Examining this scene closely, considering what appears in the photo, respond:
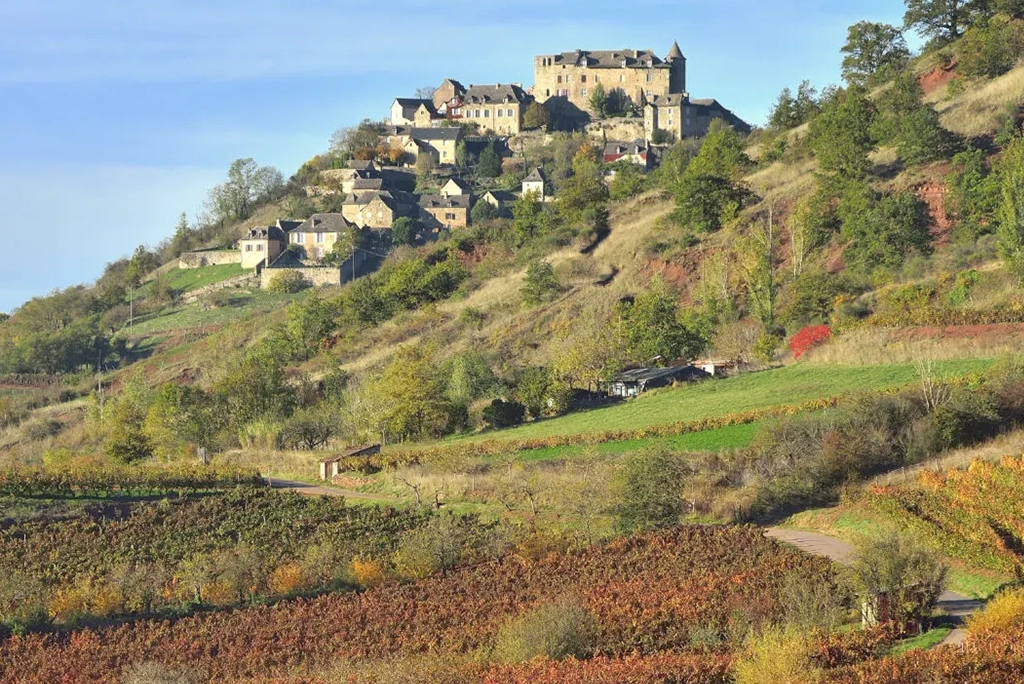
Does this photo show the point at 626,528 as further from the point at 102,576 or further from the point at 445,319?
the point at 445,319

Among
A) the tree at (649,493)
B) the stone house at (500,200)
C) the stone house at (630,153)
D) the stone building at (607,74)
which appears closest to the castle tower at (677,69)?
the stone building at (607,74)

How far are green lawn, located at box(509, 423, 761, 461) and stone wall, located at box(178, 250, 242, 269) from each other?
5662 centimetres

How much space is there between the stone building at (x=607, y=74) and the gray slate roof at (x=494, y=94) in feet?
8.31

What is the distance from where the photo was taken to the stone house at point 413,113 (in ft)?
362

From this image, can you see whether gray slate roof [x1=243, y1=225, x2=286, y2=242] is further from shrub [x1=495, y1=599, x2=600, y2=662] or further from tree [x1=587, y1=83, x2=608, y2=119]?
shrub [x1=495, y1=599, x2=600, y2=662]

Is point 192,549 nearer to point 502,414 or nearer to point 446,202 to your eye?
point 502,414

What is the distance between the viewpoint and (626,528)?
29078mm

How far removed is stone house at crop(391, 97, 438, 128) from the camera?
110m

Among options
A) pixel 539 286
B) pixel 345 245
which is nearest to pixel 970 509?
pixel 539 286

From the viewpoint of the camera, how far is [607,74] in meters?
109

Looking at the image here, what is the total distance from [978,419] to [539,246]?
4148cm

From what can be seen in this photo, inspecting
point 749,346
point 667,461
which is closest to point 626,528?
point 667,461

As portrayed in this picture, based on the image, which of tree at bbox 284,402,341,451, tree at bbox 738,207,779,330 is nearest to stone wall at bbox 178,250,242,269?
tree at bbox 284,402,341,451

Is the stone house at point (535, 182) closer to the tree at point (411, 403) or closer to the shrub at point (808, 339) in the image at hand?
the tree at point (411, 403)
